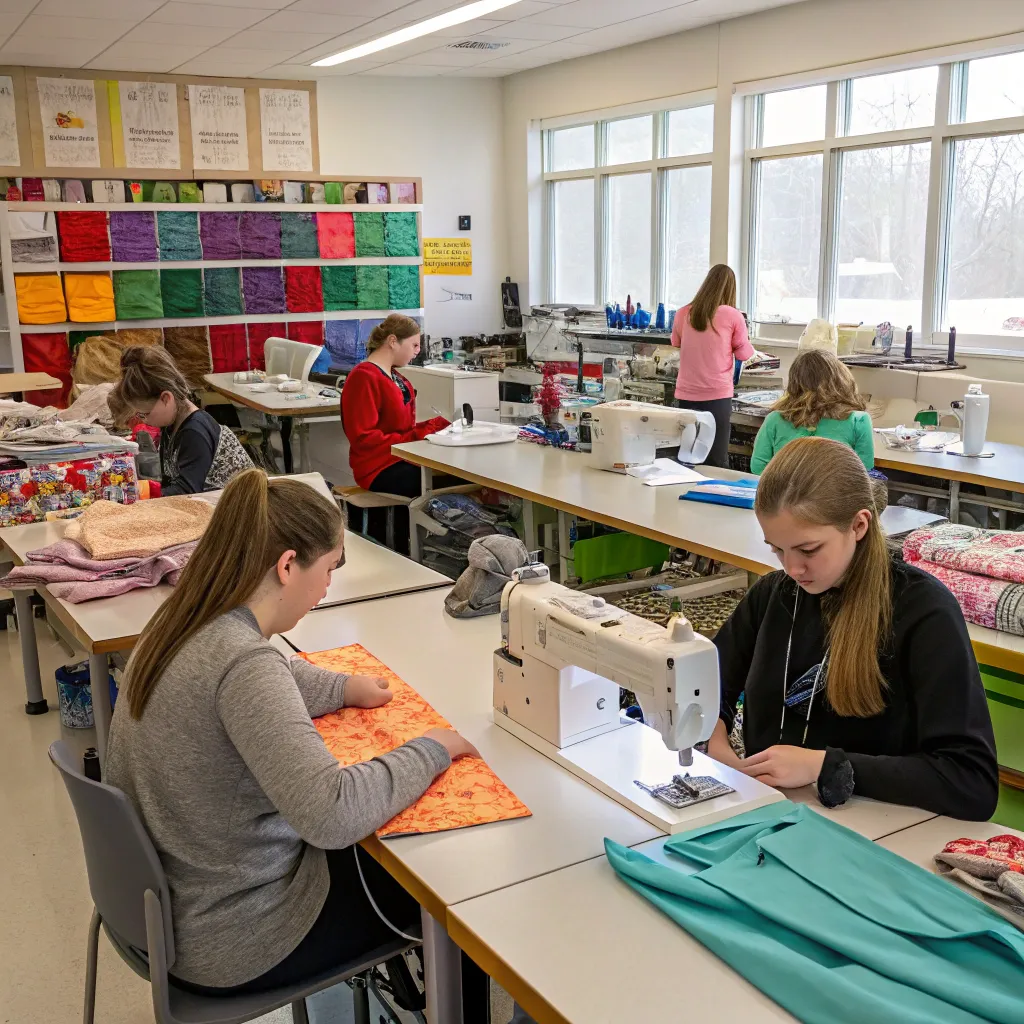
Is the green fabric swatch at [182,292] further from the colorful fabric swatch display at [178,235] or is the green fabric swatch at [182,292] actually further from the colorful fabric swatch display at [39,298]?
the colorful fabric swatch display at [39,298]

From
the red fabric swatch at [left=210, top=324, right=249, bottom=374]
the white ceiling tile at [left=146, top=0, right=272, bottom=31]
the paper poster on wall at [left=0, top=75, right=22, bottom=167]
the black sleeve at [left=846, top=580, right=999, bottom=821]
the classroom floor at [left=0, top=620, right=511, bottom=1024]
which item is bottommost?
the classroom floor at [left=0, top=620, right=511, bottom=1024]

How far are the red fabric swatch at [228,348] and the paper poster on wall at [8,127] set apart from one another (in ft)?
5.65

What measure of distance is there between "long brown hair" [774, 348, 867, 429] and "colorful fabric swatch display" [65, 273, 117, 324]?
5.56 m

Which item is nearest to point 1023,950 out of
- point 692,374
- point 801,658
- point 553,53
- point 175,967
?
point 801,658

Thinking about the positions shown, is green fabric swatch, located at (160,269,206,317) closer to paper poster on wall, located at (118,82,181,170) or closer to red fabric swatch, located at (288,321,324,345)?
red fabric swatch, located at (288,321,324,345)

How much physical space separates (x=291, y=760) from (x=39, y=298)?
6934 millimetres

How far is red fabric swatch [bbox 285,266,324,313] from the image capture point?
8289mm

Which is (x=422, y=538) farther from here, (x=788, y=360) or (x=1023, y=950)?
(x=1023, y=950)

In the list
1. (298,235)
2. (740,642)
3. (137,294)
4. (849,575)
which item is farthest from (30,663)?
(298,235)

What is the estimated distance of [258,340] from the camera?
8.27m

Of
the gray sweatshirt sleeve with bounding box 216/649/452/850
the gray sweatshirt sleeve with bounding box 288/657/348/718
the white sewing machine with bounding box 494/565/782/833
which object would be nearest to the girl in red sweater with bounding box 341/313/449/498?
the gray sweatshirt sleeve with bounding box 288/657/348/718

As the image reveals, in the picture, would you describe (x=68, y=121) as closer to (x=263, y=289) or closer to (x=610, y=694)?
(x=263, y=289)

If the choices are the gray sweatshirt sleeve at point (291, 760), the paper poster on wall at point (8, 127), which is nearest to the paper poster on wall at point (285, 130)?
the paper poster on wall at point (8, 127)

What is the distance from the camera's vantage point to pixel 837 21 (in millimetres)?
6012
